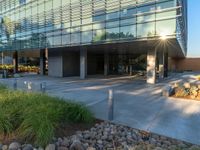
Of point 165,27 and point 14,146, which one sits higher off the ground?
point 165,27

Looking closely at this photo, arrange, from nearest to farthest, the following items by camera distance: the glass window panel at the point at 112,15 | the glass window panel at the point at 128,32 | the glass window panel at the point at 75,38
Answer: the glass window panel at the point at 128,32 → the glass window panel at the point at 112,15 → the glass window panel at the point at 75,38

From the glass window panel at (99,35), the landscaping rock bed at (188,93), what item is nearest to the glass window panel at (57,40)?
the glass window panel at (99,35)

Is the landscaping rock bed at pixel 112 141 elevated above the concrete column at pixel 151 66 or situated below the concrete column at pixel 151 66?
below

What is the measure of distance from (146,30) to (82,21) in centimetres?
765

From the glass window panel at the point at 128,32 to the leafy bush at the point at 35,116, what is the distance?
12.0 metres

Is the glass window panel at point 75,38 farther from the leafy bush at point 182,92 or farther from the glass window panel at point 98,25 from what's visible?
the leafy bush at point 182,92

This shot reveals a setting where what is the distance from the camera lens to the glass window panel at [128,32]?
691 inches

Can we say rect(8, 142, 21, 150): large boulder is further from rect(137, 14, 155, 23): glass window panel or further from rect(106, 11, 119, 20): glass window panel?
rect(106, 11, 119, 20): glass window panel

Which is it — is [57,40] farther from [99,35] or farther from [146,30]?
[146,30]

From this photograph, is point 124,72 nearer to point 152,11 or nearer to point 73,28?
point 73,28

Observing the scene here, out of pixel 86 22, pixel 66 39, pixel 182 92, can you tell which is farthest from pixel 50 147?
pixel 66 39

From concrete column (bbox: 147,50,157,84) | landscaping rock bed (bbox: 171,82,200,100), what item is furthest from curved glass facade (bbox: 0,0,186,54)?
landscaping rock bed (bbox: 171,82,200,100)

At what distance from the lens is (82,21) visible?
21.8 metres

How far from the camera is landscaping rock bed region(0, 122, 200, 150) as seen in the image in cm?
483
